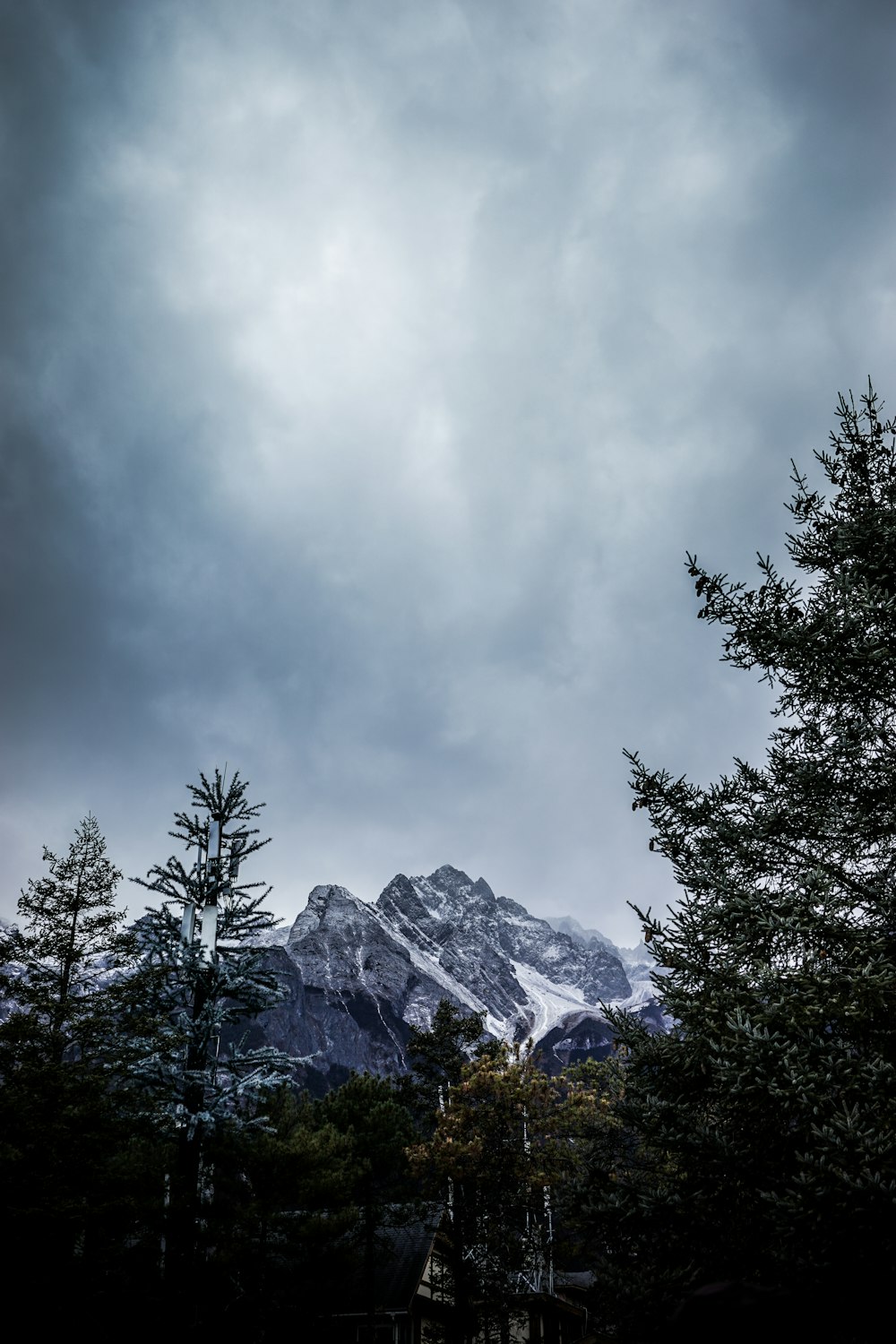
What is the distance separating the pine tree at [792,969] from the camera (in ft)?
21.1

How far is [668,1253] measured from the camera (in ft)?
25.3

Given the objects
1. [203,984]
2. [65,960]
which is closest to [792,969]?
[203,984]

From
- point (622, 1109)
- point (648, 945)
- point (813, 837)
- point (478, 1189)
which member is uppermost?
point (813, 837)

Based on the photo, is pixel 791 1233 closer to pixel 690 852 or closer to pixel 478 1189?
pixel 690 852

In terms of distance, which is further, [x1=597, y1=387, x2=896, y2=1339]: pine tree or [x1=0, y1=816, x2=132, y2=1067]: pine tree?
[x1=0, y1=816, x2=132, y2=1067]: pine tree

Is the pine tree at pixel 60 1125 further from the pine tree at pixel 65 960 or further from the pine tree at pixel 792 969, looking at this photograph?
the pine tree at pixel 792 969

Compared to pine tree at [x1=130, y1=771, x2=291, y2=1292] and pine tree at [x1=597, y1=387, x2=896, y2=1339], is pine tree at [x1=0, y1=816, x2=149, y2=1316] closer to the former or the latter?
pine tree at [x1=130, y1=771, x2=291, y2=1292]

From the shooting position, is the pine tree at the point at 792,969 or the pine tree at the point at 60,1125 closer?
the pine tree at the point at 792,969

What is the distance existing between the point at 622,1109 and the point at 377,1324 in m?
26.5

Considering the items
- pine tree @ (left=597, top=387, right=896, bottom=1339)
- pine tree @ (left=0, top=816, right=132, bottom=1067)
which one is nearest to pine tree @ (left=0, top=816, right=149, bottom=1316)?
pine tree @ (left=0, top=816, right=132, bottom=1067)

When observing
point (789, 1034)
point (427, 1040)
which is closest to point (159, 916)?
point (789, 1034)

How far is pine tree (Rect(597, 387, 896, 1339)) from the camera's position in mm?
6441

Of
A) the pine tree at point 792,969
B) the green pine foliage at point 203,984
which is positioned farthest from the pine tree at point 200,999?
the pine tree at point 792,969

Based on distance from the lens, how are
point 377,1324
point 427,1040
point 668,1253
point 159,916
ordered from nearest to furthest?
point 668,1253 < point 159,916 < point 377,1324 < point 427,1040
